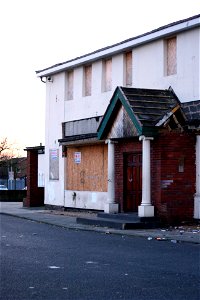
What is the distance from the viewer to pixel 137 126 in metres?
20.5

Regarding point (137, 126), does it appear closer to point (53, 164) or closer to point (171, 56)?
point (171, 56)

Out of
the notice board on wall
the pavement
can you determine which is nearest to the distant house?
the notice board on wall

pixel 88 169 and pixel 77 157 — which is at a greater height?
pixel 77 157

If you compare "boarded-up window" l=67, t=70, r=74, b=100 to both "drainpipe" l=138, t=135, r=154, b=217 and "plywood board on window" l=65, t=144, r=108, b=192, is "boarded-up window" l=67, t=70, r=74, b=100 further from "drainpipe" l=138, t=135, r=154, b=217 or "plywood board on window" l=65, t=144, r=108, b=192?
"drainpipe" l=138, t=135, r=154, b=217

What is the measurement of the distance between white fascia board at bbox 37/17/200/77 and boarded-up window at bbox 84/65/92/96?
0.41 m

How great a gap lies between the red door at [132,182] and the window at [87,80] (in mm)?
5542

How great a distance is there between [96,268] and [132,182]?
1199 centimetres

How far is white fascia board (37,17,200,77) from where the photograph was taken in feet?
69.3

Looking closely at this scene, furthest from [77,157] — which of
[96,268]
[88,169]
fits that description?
[96,268]

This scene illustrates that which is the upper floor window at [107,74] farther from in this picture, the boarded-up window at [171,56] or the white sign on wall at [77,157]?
the boarded-up window at [171,56]

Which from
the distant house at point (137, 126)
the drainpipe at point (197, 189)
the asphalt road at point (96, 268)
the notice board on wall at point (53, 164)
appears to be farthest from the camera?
the notice board on wall at point (53, 164)

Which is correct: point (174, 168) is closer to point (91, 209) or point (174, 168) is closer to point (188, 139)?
point (188, 139)

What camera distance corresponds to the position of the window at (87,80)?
27625 mm

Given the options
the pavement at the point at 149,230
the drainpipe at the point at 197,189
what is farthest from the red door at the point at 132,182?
the drainpipe at the point at 197,189
